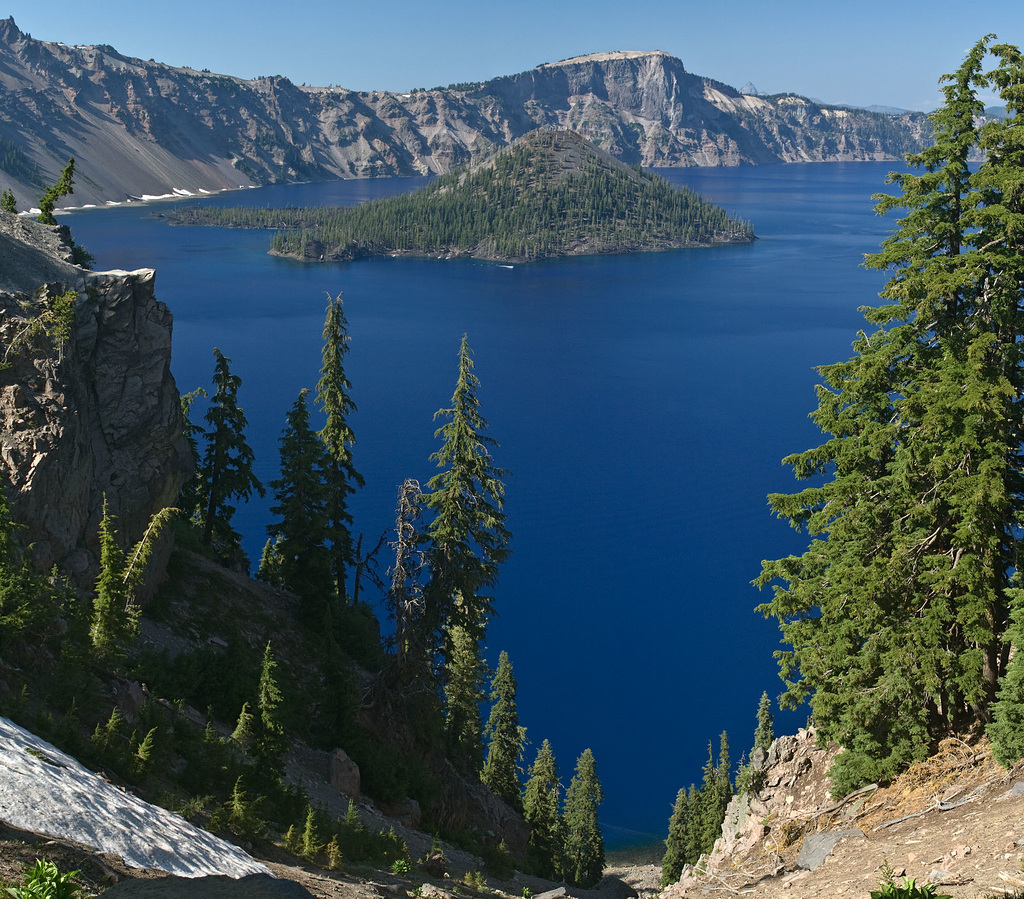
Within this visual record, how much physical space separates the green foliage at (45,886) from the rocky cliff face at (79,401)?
17712 mm

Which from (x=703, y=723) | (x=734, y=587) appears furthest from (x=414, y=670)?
(x=734, y=587)


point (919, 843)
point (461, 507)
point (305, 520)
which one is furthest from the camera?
point (305, 520)

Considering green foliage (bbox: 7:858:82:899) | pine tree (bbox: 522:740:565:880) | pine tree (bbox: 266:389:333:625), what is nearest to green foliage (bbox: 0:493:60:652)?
green foliage (bbox: 7:858:82:899)

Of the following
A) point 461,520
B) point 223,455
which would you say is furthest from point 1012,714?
point 223,455

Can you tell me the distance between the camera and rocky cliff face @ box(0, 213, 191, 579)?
77.4 ft

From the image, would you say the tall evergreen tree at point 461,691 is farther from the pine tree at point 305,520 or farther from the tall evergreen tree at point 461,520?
the pine tree at point 305,520

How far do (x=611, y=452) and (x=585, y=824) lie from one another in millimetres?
43549

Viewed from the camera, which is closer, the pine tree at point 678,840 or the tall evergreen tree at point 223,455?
the tall evergreen tree at point 223,455

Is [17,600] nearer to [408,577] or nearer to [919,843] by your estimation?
[408,577]

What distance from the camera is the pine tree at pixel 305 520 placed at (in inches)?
1313

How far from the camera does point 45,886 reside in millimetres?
7160

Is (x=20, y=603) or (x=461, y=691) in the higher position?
(x=20, y=603)

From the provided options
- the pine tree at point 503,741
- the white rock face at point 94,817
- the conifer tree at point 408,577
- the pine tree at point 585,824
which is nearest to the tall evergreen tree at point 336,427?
the conifer tree at point 408,577

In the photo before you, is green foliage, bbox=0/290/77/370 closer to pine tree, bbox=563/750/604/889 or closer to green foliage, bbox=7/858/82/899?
green foliage, bbox=7/858/82/899
